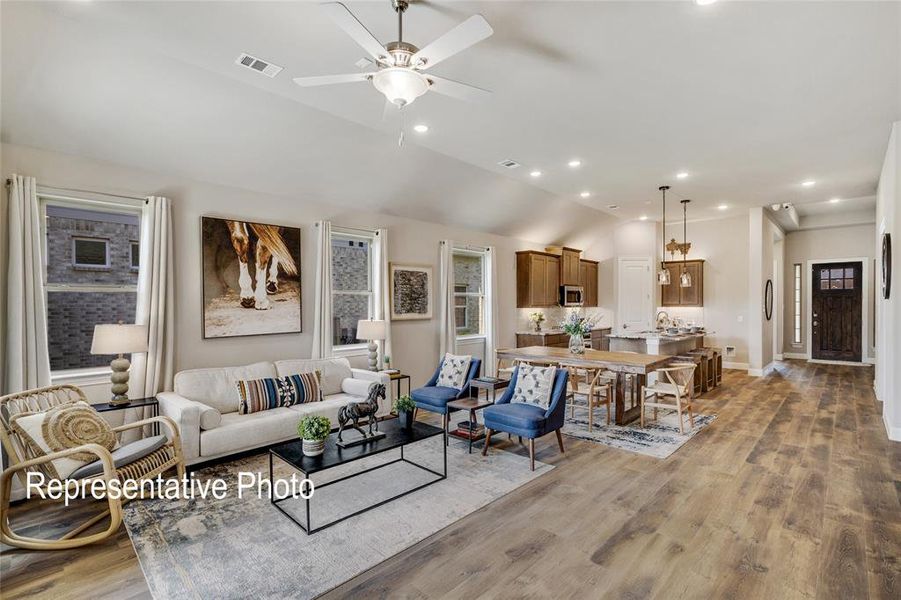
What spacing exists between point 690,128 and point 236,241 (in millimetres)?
4873

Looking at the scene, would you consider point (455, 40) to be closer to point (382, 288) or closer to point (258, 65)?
point (258, 65)

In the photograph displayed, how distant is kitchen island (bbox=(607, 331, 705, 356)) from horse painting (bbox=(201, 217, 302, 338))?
195 inches

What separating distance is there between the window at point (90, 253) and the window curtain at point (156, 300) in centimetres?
31

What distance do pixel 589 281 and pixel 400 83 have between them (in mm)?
8343

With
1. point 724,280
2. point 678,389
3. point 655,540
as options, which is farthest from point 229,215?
point 724,280

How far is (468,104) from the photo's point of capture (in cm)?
393

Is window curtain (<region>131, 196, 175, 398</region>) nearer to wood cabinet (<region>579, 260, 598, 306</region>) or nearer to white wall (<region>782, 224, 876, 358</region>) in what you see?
wood cabinet (<region>579, 260, 598, 306</region>)

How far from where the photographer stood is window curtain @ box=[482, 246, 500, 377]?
7707mm

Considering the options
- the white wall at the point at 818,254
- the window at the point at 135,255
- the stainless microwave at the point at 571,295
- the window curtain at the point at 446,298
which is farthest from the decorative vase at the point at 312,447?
the white wall at the point at 818,254

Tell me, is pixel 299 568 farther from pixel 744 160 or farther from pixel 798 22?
pixel 744 160

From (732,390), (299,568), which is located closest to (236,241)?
(299,568)

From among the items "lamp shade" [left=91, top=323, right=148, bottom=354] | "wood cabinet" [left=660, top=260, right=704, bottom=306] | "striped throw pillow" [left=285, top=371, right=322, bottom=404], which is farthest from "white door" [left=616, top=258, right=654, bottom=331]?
"lamp shade" [left=91, top=323, right=148, bottom=354]

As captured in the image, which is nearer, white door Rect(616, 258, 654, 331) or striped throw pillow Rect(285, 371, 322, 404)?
striped throw pillow Rect(285, 371, 322, 404)

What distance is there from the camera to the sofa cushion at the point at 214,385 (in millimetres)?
4152
